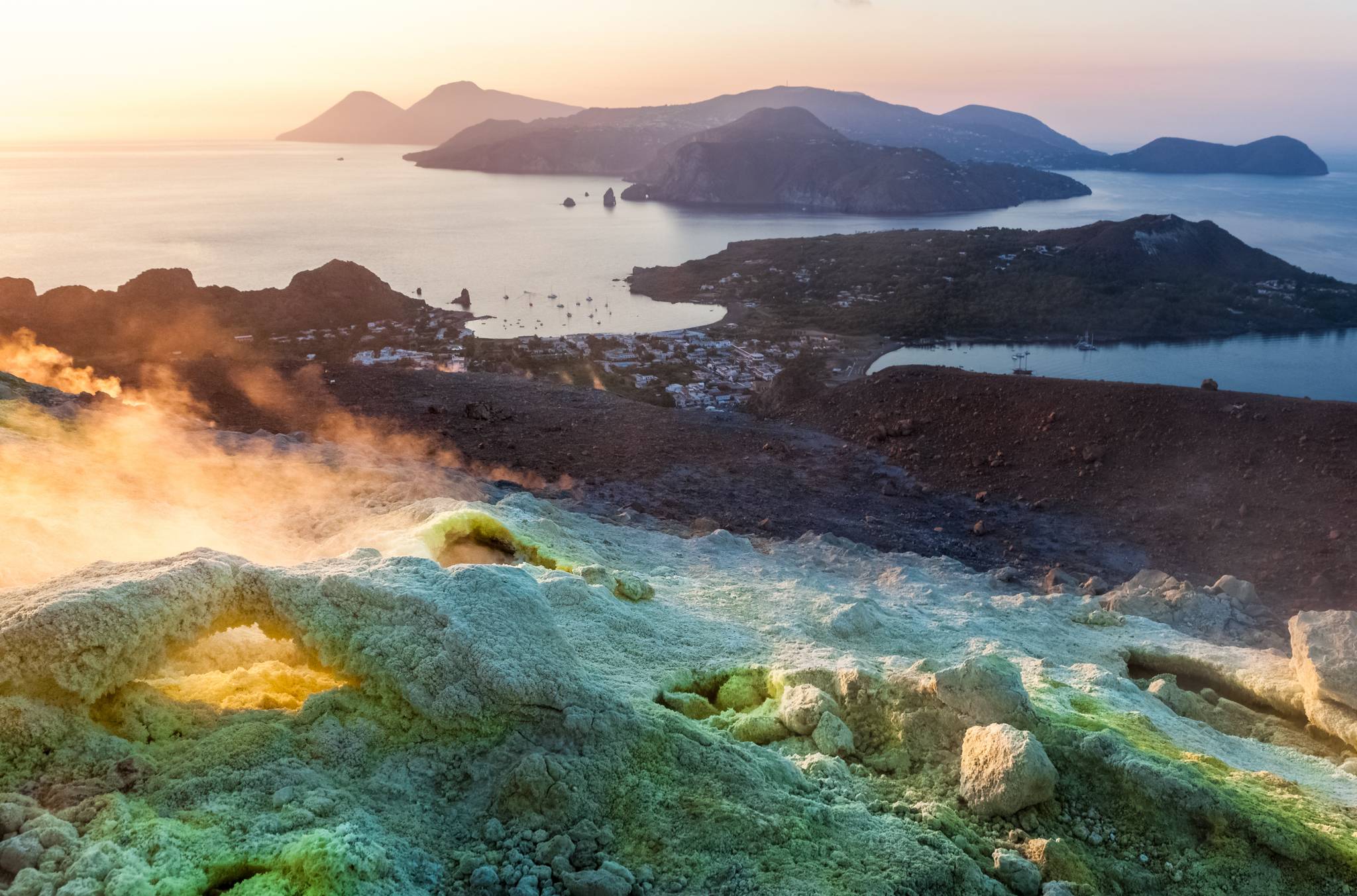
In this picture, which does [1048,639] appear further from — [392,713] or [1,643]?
[1,643]

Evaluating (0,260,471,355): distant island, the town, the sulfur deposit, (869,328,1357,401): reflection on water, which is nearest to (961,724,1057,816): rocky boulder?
the sulfur deposit

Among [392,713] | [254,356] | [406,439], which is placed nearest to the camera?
[392,713]

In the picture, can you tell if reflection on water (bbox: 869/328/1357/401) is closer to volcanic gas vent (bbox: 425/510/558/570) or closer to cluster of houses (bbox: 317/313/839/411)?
cluster of houses (bbox: 317/313/839/411)

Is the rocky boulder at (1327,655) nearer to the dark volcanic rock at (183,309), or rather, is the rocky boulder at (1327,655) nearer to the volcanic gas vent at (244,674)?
the volcanic gas vent at (244,674)

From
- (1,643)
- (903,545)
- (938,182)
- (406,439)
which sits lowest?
(903,545)

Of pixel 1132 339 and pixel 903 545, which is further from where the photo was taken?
pixel 1132 339

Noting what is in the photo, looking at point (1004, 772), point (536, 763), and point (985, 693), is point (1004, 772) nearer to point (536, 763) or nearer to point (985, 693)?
point (985, 693)

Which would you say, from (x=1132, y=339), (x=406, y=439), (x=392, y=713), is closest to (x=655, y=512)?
(x=406, y=439)
